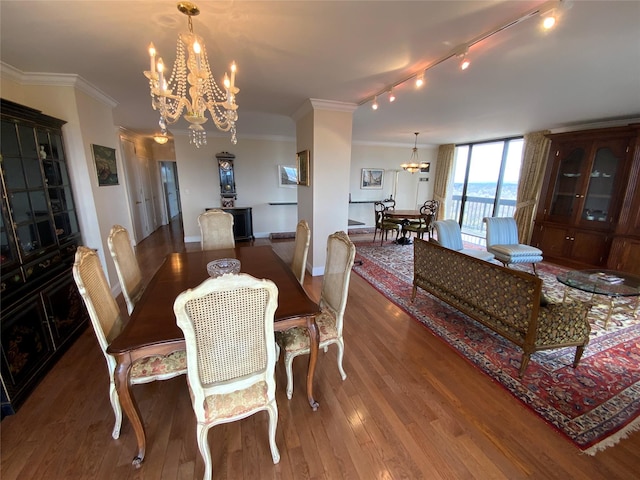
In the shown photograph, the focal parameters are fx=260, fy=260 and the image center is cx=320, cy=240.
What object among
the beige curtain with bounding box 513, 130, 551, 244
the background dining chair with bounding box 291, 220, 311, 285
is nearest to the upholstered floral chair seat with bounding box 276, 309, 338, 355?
the background dining chair with bounding box 291, 220, 311, 285

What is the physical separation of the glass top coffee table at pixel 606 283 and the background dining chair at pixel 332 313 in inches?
100.0

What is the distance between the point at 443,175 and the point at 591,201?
12.2ft

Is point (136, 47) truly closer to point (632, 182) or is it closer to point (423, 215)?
point (423, 215)

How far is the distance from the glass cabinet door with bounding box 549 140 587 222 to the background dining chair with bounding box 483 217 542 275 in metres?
1.22

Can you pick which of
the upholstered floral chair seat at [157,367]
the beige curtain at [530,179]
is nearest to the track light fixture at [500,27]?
the upholstered floral chair seat at [157,367]

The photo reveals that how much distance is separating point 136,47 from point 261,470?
304 cm

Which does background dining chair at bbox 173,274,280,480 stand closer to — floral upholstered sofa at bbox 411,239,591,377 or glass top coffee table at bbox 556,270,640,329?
floral upholstered sofa at bbox 411,239,591,377

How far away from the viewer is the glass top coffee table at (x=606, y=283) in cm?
249

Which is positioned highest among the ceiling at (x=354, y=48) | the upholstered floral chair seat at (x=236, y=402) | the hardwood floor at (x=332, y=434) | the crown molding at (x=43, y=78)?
the ceiling at (x=354, y=48)

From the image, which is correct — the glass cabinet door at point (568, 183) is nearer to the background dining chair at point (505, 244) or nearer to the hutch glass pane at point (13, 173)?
the background dining chair at point (505, 244)

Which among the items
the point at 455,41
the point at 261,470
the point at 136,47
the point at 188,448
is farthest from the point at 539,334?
the point at 136,47

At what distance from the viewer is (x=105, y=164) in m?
3.18

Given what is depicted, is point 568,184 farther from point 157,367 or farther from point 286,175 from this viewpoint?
point 157,367

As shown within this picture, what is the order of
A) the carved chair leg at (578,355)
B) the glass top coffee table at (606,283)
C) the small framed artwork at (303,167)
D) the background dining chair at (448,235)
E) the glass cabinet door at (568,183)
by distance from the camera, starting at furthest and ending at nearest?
the glass cabinet door at (568,183) < the small framed artwork at (303,167) < the background dining chair at (448,235) < the glass top coffee table at (606,283) < the carved chair leg at (578,355)
